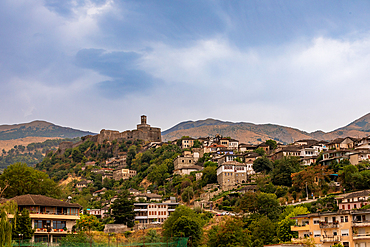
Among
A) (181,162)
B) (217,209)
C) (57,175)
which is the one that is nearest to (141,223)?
(217,209)

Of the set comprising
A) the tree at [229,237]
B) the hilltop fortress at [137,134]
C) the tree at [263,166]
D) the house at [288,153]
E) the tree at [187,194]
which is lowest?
the tree at [229,237]

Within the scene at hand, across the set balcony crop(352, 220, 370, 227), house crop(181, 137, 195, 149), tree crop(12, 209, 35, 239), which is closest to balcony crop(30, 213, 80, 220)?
tree crop(12, 209, 35, 239)

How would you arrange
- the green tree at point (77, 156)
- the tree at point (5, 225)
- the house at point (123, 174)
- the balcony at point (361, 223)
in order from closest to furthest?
the tree at point (5, 225) < the balcony at point (361, 223) < the house at point (123, 174) < the green tree at point (77, 156)

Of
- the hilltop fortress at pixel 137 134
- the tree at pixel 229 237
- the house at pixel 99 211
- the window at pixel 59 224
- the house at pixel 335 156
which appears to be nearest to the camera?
the window at pixel 59 224

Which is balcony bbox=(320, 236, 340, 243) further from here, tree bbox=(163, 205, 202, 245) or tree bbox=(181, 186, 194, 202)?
tree bbox=(181, 186, 194, 202)

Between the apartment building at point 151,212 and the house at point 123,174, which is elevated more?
the house at point 123,174

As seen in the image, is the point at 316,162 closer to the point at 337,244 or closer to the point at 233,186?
the point at 233,186

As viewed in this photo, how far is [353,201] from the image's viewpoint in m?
56.3

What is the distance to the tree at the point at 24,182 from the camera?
201 feet

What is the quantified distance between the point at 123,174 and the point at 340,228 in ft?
323

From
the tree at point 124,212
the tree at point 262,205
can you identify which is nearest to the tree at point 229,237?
the tree at point 262,205

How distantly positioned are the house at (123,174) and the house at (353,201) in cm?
8542

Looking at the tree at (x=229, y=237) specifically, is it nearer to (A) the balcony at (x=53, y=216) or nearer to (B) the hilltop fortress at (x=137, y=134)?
(A) the balcony at (x=53, y=216)

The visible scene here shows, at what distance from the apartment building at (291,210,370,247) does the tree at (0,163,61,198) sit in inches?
1568
